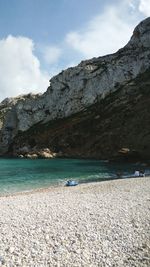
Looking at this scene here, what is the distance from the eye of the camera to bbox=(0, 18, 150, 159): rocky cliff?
107 metres

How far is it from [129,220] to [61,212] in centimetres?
470

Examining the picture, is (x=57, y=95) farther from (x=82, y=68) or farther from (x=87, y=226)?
(x=87, y=226)

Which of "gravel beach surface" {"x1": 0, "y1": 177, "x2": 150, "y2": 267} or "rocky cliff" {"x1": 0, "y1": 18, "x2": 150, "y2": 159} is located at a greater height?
"rocky cliff" {"x1": 0, "y1": 18, "x2": 150, "y2": 159}

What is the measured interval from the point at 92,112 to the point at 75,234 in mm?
112022

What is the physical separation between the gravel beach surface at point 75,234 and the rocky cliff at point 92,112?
66223mm

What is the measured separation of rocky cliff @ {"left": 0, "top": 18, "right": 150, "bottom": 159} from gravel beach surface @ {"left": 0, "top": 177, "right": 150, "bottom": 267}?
217ft

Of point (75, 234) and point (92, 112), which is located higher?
point (92, 112)

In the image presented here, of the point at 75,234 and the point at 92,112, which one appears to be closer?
the point at 75,234

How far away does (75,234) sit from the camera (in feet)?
56.3

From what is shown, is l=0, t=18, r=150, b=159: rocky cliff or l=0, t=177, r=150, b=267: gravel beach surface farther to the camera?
l=0, t=18, r=150, b=159: rocky cliff

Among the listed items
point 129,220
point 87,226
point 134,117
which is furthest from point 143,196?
point 134,117

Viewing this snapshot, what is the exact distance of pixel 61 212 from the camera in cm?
2180

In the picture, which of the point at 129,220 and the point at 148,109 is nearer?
the point at 129,220

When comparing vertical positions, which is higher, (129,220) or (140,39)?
(140,39)
